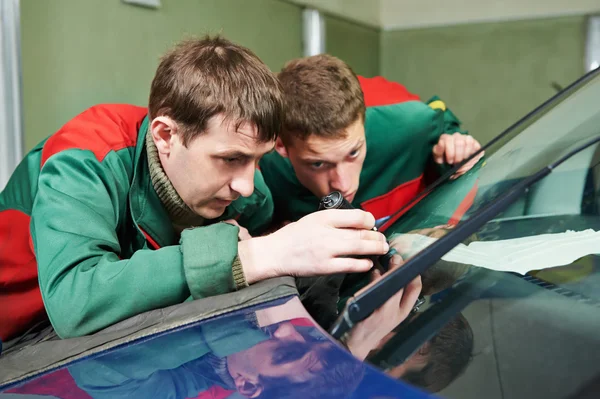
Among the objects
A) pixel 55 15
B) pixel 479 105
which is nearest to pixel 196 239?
pixel 55 15

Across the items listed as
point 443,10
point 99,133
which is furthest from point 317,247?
point 443,10

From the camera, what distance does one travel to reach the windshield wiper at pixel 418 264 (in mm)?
618

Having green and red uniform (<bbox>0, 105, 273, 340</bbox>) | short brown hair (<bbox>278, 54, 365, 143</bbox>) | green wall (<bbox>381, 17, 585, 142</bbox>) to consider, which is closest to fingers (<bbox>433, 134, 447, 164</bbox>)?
short brown hair (<bbox>278, 54, 365, 143</bbox>)

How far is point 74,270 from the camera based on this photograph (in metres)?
0.86

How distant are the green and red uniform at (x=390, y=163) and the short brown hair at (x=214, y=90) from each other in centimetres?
61

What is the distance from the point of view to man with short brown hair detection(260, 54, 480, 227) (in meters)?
1.51

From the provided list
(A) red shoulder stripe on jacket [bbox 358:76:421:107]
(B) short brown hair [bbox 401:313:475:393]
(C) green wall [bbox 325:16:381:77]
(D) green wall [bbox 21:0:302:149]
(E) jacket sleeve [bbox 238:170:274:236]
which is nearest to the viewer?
(B) short brown hair [bbox 401:313:475:393]

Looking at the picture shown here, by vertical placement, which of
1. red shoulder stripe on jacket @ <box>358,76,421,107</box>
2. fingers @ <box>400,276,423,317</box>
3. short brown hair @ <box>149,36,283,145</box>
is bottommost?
fingers @ <box>400,276,423,317</box>

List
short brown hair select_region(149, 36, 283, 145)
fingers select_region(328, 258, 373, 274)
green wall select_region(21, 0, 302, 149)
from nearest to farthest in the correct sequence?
fingers select_region(328, 258, 373, 274) → short brown hair select_region(149, 36, 283, 145) → green wall select_region(21, 0, 302, 149)

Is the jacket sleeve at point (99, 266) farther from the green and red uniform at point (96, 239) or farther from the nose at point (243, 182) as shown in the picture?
the nose at point (243, 182)

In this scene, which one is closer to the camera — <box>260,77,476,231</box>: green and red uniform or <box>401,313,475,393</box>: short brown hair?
<box>401,313,475,393</box>: short brown hair

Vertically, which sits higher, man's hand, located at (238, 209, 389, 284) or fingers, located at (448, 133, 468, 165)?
man's hand, located at (238, 209, 389, 284)

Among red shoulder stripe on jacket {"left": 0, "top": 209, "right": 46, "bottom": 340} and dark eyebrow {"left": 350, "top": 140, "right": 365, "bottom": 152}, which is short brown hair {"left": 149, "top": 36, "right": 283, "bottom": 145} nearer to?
red shoulder stripe on jacket {"left": 0, "top": 209, "right": 46, "bottom": 340}

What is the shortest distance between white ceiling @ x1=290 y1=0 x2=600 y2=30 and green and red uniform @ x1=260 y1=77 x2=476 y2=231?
135cm
